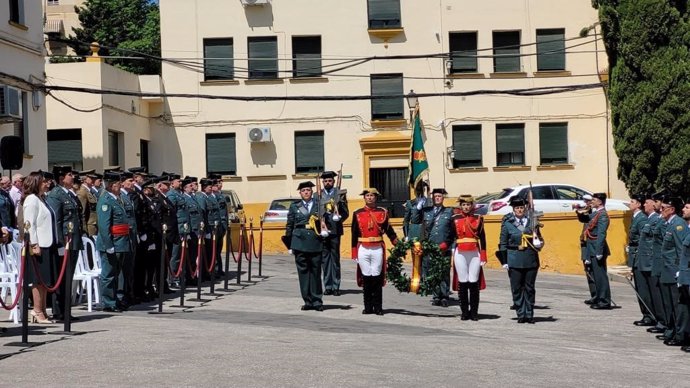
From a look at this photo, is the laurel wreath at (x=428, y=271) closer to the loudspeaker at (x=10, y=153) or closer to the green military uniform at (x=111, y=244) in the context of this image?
the green military uniform at (x=111, y=244)

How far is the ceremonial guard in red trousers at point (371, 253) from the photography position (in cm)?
1923

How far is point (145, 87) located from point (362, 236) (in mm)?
25506

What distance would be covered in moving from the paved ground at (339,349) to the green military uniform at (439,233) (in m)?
0.46

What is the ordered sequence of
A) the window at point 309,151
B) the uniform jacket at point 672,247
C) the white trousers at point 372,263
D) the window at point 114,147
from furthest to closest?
the window at point 309,151, the window at point 114,147, the white trousers at point 372,263, the uniform jacket at point 672,247

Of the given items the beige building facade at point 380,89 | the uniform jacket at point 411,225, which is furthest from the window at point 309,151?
the uniform jacket at point 411,225

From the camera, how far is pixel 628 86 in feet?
97.2

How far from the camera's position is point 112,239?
61.3 ft

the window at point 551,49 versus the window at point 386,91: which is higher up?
the window at point 551,49

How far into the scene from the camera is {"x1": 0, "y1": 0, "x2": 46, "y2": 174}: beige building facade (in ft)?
91.6

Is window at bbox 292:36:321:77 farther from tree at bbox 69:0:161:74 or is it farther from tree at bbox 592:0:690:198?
tree at bbox 69:0:161:74

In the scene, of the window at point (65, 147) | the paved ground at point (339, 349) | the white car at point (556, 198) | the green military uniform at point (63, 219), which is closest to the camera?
the paved ground at point (339, 349)

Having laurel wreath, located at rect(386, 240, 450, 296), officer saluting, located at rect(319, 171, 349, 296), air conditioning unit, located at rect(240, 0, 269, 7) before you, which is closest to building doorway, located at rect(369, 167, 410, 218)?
air conditioning unit, located at rect(240, 0, 269, 7)

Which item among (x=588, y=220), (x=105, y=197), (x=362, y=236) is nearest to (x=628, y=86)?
(x=588, y=220)

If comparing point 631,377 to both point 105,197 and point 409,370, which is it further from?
point 105,197
